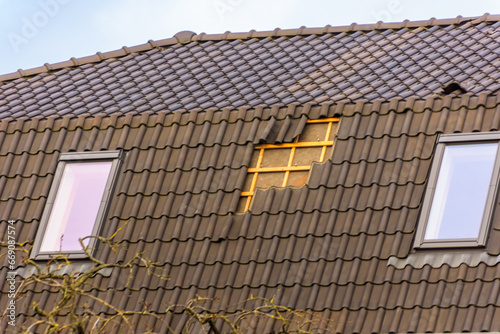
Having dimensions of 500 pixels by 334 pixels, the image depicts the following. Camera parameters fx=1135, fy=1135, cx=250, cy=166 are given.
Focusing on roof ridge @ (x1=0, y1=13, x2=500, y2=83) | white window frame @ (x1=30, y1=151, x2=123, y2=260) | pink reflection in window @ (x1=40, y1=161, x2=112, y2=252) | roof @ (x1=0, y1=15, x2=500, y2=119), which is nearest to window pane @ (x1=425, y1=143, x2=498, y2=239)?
roof @ (x1=0, y1=15, x2=500, y2=119)

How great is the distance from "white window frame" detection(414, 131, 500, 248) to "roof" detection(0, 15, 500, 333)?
0.10 meters

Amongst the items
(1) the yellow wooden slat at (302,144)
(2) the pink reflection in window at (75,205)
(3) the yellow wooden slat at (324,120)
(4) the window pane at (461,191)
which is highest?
(3) the yellow wooden slat at (324,120)

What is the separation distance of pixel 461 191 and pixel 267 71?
480 centimetres

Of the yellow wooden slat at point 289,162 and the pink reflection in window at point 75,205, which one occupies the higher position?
the yellow wooden slat at point 289,162

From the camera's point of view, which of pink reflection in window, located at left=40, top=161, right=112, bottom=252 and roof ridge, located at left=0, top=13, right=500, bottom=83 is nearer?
pink reflection in window, located at left=40, top=161, right=112, bottom=252

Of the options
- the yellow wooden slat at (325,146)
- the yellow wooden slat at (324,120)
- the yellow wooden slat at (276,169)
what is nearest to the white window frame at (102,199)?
the yellow wooden slat at (276,169)

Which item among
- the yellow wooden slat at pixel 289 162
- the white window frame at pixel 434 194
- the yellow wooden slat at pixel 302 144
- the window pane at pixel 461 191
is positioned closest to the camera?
the white window frame at pixel 434 194

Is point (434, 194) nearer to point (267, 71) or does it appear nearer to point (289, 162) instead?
point (289, 162)

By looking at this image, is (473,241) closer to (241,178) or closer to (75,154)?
(241,178)

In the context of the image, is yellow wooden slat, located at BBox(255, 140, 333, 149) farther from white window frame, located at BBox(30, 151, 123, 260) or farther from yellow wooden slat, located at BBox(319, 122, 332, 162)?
white window frame, located at BBox(30, 151, 123, 260)

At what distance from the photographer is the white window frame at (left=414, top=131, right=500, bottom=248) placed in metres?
12.7

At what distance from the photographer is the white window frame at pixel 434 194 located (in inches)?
500

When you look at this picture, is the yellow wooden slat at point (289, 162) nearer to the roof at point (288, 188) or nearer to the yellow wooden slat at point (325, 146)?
the roof at point (288, 188)

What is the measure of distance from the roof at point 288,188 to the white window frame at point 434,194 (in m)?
0.10
